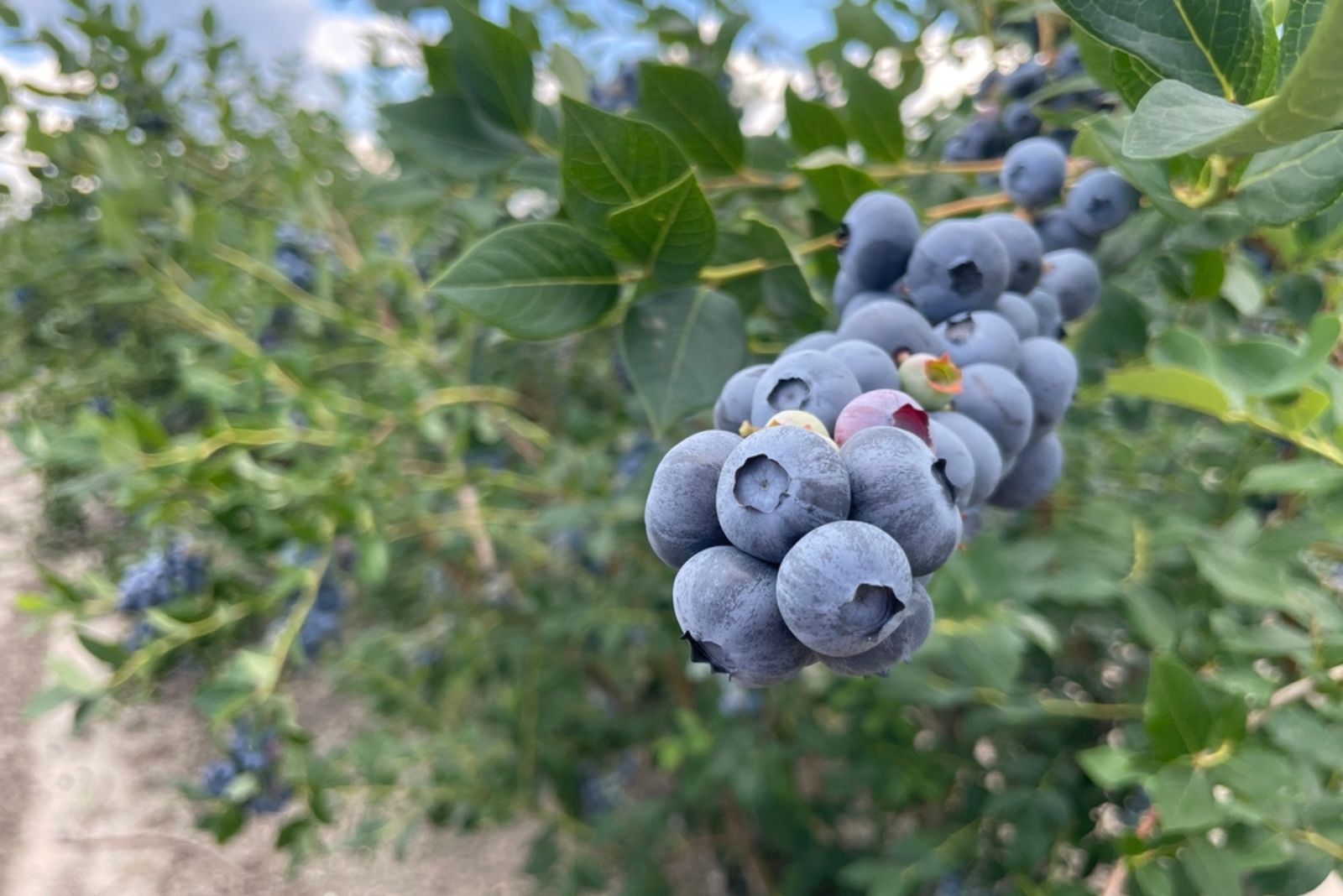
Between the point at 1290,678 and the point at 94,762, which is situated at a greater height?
the point at 1290,678

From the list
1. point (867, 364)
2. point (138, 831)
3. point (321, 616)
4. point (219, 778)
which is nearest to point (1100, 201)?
point (867, 364)

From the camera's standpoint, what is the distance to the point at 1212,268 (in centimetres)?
79

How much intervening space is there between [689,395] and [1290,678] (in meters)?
1.21

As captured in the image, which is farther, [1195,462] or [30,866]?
[30,866]

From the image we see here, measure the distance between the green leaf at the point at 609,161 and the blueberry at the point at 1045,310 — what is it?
11.7 inches

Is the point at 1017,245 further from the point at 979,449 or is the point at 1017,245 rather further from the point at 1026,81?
the point at 1026,81

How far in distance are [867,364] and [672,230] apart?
0.64ft

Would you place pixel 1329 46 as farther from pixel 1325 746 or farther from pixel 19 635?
pixel 19 635

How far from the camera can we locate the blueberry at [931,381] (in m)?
0.45

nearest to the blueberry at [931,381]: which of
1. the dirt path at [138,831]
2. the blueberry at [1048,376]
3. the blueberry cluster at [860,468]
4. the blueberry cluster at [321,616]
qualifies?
the blueberry cluster at [860,468]

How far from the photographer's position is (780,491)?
0.35m

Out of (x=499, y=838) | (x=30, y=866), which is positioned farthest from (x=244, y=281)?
(x=30, y=866)

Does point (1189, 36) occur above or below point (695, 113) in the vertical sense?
above

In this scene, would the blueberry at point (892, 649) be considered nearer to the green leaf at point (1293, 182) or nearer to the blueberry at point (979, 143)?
the green leaf at point (1293, 182)
